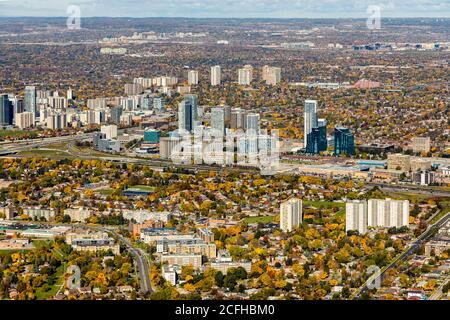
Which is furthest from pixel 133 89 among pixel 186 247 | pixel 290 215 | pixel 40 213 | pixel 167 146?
pixel 186 247

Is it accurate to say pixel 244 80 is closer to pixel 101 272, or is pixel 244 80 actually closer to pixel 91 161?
pixel 91 161

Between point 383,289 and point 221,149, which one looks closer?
point 383,289

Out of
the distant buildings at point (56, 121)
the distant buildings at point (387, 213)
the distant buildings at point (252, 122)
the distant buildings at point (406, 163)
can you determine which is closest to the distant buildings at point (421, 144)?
the distant buildings at point (406, 163)

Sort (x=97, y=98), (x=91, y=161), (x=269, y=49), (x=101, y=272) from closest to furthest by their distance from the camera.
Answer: (x=101, y=272), (x=91, y=161), (x=97, y=98), (x=269, y=49)

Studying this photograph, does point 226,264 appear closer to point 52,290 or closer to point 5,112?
point 52,290

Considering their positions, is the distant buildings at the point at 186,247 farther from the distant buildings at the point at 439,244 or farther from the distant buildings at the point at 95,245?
the distant buildings at the point at 439,244

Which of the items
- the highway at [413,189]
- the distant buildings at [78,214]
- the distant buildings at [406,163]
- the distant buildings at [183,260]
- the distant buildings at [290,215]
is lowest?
the highway at [413,189]

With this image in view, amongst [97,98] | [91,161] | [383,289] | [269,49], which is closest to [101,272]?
[383,289]
